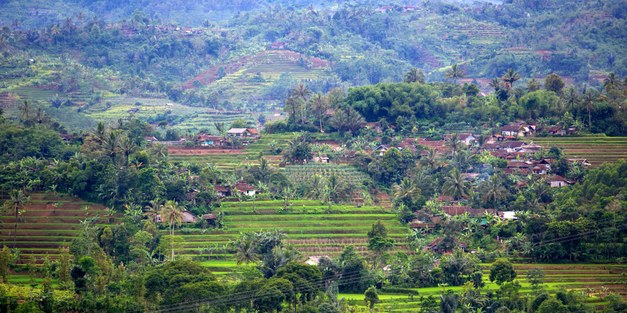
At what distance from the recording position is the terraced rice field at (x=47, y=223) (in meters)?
52.5

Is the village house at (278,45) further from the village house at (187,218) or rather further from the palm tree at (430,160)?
the village house at (187,218)

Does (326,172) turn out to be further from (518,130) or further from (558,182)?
(518,130)

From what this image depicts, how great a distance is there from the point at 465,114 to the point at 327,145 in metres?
10.4

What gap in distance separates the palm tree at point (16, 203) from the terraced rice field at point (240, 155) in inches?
519

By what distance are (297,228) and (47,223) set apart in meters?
12.7

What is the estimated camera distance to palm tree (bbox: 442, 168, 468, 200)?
194ft

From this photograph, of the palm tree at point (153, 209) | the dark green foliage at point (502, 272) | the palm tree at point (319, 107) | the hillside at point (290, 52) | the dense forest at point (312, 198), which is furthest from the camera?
the hillside at point (290, 52)

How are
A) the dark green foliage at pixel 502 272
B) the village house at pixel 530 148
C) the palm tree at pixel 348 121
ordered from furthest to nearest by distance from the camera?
the palm tree at pixel 348 121 → the village house at pixel 530 148 → the dark green foliage at pixel 502 272

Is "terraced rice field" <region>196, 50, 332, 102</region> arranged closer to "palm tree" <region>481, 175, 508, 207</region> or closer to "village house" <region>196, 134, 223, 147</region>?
"village house" <region>196, 134, 223, 147</region>

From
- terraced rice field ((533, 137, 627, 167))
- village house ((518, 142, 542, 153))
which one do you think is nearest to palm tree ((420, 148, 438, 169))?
village house ((518, 142, 542, 153))

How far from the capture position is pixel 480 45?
114688mm

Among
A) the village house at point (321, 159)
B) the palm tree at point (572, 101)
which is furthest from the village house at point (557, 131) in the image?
Answer: the village house at point (321, 159)

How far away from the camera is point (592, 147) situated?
65.5m

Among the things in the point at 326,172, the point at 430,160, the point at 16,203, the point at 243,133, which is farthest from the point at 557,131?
the point at 16,203
